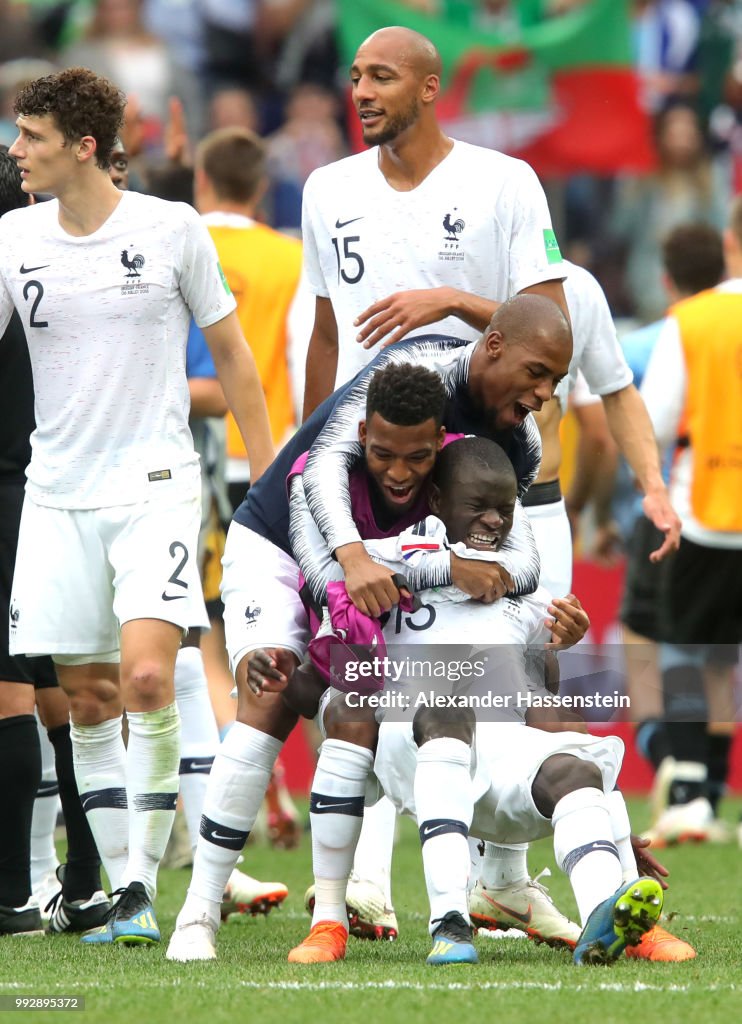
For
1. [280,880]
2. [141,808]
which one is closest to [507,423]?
[141,808]

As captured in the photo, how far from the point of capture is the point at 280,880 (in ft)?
21.8

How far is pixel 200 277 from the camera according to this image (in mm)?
4988

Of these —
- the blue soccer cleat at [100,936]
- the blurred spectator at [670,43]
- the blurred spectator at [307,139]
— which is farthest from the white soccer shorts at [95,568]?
the blurred spectator at [670,43]

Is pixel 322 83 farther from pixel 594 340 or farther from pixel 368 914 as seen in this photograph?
pixel 368 914

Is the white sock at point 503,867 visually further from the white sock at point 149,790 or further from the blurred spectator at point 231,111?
the blurred spectator at point 231,111

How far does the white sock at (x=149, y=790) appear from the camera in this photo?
4.77m

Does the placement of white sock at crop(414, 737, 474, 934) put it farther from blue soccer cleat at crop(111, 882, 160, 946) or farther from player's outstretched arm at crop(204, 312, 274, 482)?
player's outstretched arm at crop(204, 312, 274, 482)

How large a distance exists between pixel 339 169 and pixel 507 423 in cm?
118

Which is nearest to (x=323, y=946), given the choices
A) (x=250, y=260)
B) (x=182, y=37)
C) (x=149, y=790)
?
(x=149, y=790)

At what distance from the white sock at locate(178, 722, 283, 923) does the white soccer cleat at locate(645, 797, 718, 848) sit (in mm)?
3759

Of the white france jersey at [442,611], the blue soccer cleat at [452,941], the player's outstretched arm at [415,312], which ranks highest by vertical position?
the player's outstretched arm at [415,312]

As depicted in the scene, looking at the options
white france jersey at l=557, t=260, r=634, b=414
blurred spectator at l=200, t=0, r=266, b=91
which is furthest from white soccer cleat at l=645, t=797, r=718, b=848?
blurred spectator at l=200, t=0, r=266, b=91

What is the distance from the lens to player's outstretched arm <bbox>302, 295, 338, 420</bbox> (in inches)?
215

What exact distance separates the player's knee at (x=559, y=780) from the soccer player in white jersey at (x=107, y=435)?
1.11 meters
